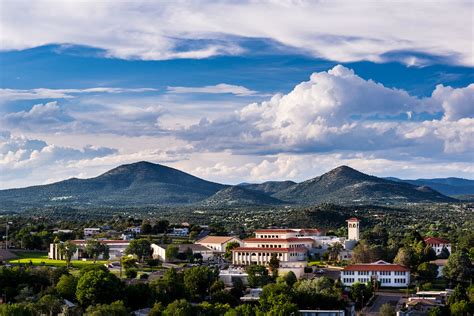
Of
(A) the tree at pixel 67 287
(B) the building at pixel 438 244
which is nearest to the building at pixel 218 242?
(B) the building at pixel 438 244

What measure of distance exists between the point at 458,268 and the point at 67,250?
3506cm

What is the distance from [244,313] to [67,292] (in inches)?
536

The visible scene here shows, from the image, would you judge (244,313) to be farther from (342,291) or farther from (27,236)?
(27,236)

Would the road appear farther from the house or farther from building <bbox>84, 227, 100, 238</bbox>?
building <bbox>84, 227, 100, 238</bbox>

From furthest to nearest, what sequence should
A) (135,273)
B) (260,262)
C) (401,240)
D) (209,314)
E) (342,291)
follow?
1. (401,240)
2. (260,262)
3. (135,273)
4. (342,291)
5. (209,314)

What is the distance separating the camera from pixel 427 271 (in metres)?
71.9

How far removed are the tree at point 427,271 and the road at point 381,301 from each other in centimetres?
599

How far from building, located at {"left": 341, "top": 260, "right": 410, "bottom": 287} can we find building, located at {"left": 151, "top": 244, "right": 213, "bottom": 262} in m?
19.2

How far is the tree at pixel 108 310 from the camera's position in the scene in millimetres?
49250

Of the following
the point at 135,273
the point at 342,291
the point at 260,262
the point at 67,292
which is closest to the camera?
the point at 67,292

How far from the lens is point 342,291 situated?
63844 millimetres

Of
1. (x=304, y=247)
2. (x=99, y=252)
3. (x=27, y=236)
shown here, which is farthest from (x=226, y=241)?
(x=27, y=236)

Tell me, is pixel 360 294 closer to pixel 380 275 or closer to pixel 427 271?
pixel 380 275

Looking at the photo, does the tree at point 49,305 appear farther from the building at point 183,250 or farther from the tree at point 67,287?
the building at point 183,250
